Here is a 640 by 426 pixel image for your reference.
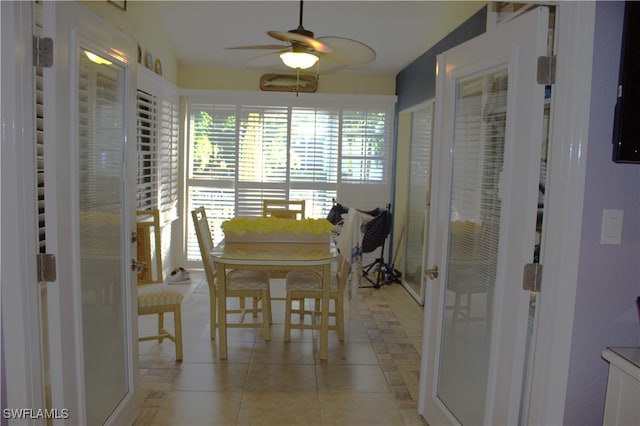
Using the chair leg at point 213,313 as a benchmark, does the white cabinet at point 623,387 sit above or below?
above

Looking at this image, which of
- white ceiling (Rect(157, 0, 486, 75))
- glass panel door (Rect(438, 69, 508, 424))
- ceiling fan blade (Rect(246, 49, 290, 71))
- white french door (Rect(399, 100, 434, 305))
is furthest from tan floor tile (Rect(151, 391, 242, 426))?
white ceiling (Rect(157, 0, 486, 75))

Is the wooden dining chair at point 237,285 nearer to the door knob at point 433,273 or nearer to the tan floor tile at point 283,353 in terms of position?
the tan floor tile at point 283,353

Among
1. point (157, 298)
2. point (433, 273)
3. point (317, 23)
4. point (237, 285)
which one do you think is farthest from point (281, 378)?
point (317, 23)

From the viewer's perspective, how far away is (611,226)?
1.57 metres

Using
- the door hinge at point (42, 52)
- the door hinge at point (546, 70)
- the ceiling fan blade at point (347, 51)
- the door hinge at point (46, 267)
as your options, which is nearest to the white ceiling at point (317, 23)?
the ceiling fan blade at point (347, 51)

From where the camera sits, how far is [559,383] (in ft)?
5.31

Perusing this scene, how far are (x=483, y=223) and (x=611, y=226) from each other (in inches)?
19.6

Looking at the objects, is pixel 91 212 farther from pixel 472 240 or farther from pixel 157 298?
pixel 472 240

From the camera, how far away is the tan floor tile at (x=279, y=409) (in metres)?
2.46

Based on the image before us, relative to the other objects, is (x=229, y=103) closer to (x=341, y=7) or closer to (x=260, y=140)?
(x=260, y=140)

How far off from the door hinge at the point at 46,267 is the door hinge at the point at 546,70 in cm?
182

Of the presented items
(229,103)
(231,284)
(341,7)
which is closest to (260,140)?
(229,103)

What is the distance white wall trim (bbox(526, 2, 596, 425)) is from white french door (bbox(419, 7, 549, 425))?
0.23 feet

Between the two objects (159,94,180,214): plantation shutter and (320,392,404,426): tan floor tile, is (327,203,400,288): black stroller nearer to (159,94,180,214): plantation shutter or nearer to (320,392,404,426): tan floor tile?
(159,94,180,214): plantation shutter
